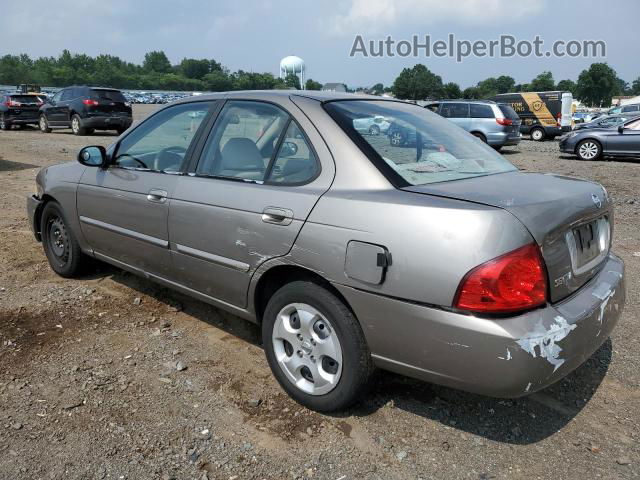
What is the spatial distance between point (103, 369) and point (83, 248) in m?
1.46

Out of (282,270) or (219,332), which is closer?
(282,270)

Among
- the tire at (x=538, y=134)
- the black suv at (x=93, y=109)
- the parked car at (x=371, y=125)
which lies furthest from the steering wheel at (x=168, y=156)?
the tire at (x=538, y=134)

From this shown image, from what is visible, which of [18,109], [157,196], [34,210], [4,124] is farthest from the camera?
[4,124]

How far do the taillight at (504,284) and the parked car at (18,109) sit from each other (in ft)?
76.8

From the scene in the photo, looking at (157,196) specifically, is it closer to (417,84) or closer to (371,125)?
(371,125)

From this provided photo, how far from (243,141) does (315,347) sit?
1321 mm

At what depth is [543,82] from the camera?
109125 millimetres

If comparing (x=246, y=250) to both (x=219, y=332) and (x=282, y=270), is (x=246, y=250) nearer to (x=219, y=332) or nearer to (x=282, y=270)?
(x=282, y=270)

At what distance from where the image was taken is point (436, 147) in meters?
3.02

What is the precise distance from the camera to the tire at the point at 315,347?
246 centimetres

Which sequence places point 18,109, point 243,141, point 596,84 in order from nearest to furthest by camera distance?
point 243,141 < point 18,109 < point 596,84

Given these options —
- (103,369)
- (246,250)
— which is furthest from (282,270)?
(103,369)

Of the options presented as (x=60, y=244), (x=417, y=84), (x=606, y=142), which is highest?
(x=417, y=84)

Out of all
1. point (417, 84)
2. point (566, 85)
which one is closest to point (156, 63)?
point (417, 84)
